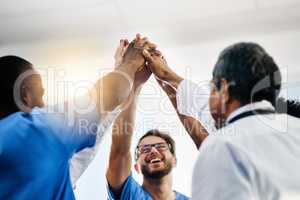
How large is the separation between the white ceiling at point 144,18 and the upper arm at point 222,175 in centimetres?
97

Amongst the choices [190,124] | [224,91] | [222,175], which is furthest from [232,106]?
[190,124]

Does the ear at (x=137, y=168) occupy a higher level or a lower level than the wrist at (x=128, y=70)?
lower

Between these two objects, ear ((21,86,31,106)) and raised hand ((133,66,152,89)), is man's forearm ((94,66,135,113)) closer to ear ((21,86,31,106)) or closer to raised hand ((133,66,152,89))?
raised hand ((133,66,152,89))

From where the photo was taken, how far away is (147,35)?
194 cm

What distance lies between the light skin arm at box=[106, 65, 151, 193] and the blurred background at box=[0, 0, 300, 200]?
0.04 m

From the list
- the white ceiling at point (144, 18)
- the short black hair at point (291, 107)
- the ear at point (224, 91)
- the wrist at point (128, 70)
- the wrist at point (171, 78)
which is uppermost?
the white ceiling at point (144, 18)

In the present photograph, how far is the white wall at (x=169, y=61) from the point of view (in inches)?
67.3

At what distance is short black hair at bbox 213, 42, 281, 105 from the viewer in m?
1.23

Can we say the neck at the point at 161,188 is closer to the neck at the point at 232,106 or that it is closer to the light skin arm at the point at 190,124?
the light skin arm at the point at 190,124

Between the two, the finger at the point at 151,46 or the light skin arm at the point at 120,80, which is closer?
the light skin arm at the point at 120,80

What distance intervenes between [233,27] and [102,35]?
28.2 inches

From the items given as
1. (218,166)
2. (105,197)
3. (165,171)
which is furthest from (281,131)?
(105,197)

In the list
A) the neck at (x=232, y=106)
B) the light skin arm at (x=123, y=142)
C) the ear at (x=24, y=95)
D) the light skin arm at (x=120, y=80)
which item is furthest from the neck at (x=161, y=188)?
the ear at (x=24, y=95)

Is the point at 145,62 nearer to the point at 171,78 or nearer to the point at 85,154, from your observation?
the point at 171,78
